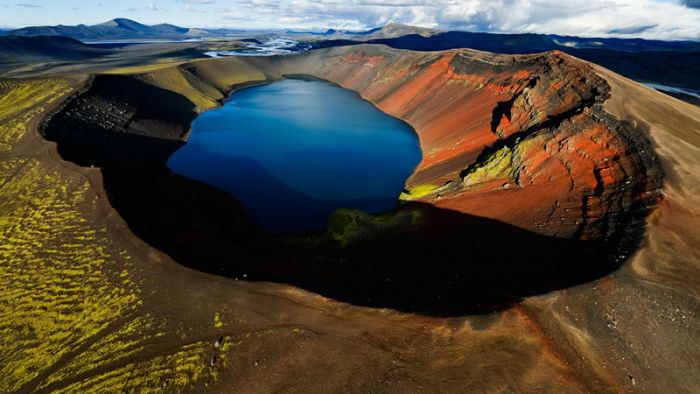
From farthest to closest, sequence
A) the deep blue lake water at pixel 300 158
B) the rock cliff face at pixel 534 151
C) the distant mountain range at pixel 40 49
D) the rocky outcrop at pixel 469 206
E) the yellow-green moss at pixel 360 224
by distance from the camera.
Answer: the distant mountain range at pixel 40 49, the deep blue lake water at pixel 300 158, the yellow-green moss at pixel 360 224, the rock cliff face at pixel 534 151, the rocky outcrop at pixel 469 206

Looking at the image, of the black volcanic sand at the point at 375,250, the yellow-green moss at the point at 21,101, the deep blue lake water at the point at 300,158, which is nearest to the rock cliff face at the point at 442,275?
the black volcanic sand at the point at 375,250

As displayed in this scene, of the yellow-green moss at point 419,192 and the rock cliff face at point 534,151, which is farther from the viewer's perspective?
the yellow-green moss at point 419,192

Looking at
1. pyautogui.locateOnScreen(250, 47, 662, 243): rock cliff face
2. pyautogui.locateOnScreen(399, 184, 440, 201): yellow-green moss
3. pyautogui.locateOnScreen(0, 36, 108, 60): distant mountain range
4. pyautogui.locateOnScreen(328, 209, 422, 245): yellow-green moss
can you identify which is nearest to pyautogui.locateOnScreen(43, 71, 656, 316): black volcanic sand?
pyautogui.locateOnScreen(328, 209, 422, 245): yellow-green moss

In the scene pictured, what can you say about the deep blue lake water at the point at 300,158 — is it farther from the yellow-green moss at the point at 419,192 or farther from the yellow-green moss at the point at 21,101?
the yellow-green moss at the point at 21,101

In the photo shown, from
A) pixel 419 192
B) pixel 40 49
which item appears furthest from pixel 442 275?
pixel 40 49

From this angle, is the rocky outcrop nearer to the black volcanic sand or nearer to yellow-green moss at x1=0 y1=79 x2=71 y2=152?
the black volcanic sand

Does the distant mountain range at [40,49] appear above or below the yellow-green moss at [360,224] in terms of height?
above
